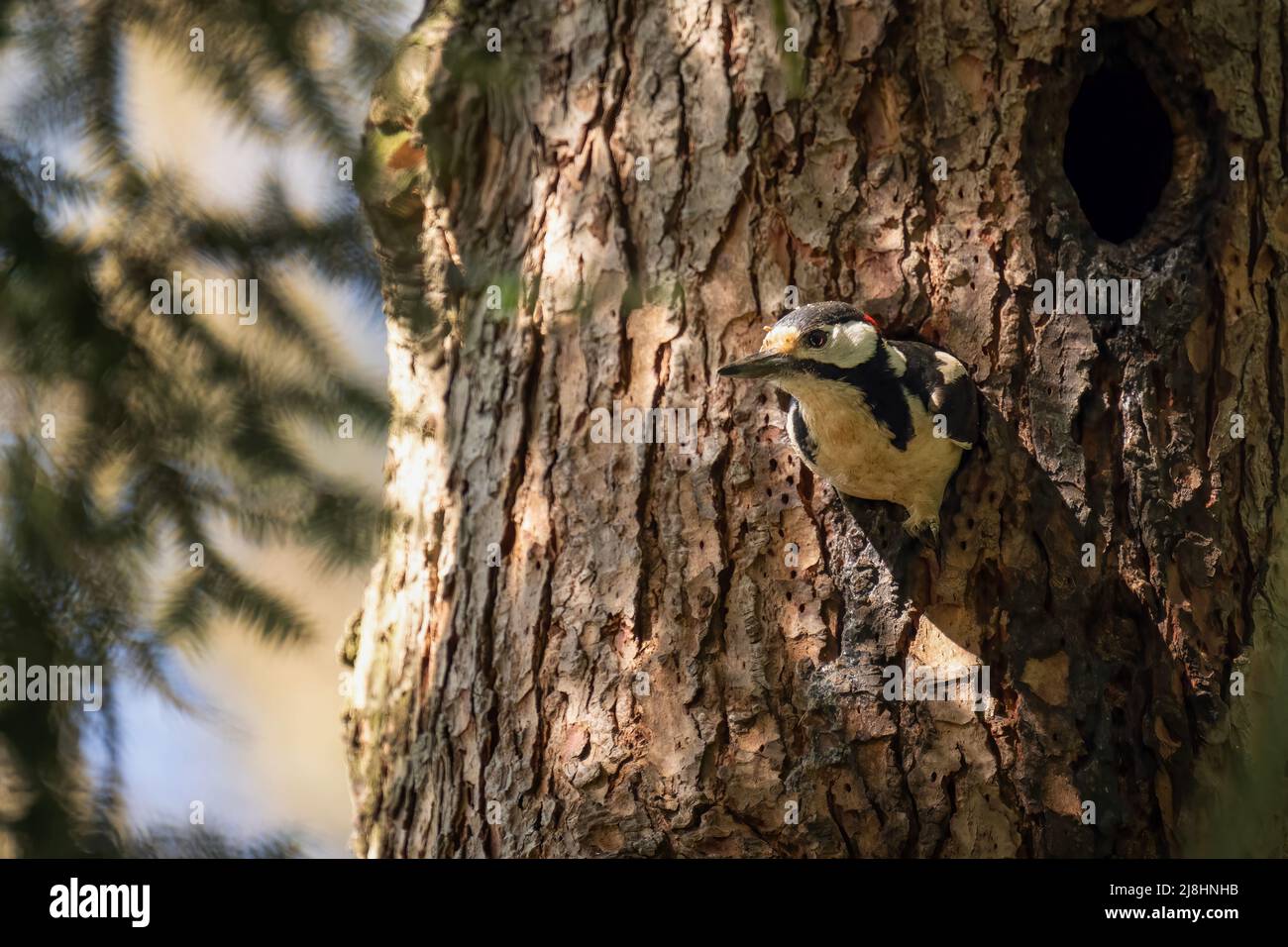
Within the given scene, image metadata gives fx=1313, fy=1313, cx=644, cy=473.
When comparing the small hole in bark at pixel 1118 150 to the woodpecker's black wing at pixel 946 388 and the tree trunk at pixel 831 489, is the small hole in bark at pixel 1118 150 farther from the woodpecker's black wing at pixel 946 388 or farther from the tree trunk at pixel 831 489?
the woodpecker's black wing at pixel 946 388

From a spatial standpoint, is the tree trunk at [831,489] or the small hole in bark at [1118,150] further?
the small hole in bark at [1118,150]

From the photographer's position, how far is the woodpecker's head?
1.94 m

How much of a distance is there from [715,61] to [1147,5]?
28.4 inches

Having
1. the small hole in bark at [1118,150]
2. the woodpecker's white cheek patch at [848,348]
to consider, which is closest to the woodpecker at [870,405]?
the woodpecker's white cheek patch at [848,348]

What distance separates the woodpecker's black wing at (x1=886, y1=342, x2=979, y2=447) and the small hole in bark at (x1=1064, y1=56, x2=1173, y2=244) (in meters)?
0.51

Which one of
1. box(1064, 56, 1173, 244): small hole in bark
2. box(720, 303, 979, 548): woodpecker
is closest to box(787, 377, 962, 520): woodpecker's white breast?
box(720, 303, 979, 548): woodpecker

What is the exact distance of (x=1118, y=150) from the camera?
7.93ft

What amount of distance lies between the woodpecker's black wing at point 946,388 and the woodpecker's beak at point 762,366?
201 mm

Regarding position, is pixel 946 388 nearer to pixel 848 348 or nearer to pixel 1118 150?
pixel 848 348

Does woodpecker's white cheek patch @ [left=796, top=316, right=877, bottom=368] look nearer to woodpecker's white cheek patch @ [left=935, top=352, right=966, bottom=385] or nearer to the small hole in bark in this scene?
woodpecker's white cheek patch @ [left=935, top=352, right=966, bottom=385]

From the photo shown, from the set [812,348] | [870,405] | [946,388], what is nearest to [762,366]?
[812,348]

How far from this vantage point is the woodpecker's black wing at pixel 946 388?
6.58 feet

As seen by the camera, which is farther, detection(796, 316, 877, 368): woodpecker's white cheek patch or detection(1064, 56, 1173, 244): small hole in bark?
detection(1064, 56, 1173, 244): small hole in bark

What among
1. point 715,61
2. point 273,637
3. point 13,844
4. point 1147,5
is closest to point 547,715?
point 273,637
